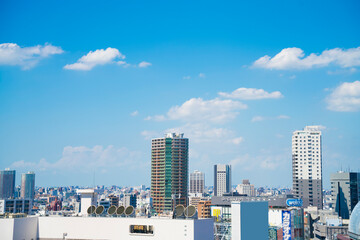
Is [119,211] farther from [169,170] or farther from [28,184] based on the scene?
[28,184]

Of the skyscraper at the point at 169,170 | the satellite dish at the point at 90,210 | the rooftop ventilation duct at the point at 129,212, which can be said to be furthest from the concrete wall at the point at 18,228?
the skyscraper at the point at 169,170

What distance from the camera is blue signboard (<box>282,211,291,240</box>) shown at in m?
55.9

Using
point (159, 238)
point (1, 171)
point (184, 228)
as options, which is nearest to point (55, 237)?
point (159, 238)

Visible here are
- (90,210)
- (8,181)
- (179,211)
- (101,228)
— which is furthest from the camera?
(8,181)

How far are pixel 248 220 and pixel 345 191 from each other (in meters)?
96.6

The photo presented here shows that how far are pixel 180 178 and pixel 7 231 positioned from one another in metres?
83.8

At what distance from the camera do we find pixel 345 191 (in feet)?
363

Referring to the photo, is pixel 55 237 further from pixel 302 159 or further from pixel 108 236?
pixel 302 159

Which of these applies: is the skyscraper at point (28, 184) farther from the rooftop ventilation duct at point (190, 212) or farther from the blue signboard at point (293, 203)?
the rooftop ventilation duct at point (190, 212)

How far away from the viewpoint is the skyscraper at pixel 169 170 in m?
103

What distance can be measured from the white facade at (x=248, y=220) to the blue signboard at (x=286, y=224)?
110 feet

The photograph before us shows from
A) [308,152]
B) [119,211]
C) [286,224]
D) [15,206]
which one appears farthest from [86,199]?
[308,152]

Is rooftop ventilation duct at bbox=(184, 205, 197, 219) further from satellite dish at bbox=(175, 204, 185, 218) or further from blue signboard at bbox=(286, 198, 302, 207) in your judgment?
blue signboard at bbox=(286, 198, 302, 207)

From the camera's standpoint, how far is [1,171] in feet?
414
